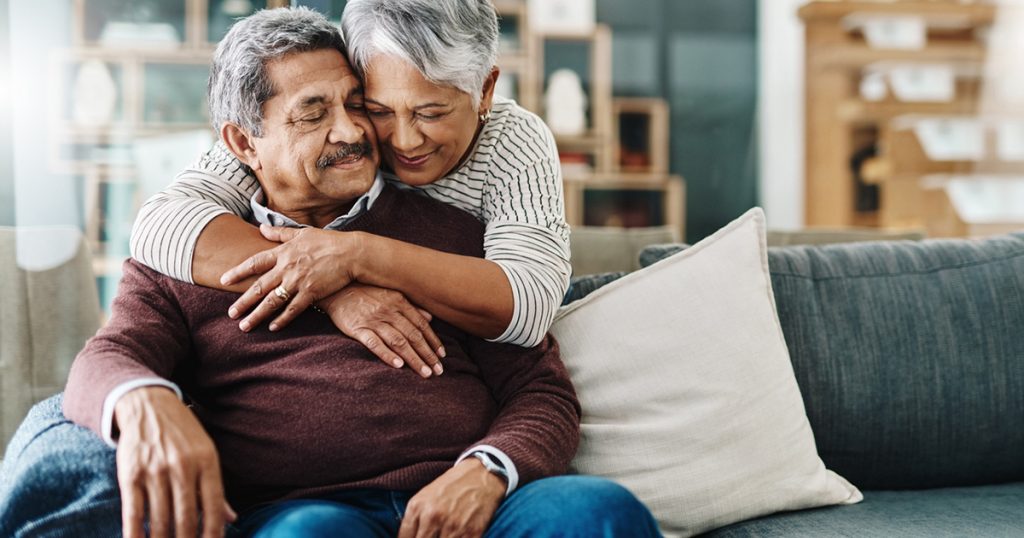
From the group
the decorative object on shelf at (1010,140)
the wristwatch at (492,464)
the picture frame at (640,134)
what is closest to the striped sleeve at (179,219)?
the wristwatch at (492,464)

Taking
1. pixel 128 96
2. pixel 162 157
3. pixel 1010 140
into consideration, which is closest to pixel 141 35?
pixel 128 96

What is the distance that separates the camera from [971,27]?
5211 mm

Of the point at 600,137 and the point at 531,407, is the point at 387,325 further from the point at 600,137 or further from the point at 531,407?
the point at 600,137

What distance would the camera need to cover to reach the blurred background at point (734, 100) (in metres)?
4.19

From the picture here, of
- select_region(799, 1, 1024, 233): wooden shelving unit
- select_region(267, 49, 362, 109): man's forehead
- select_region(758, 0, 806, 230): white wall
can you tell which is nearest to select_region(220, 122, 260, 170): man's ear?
select_region(267, 49, 362, 109): man's forehead

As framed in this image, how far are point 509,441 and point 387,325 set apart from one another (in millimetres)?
236

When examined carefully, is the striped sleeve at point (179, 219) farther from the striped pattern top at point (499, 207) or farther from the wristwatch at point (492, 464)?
the wristwatch at point (492, 464)

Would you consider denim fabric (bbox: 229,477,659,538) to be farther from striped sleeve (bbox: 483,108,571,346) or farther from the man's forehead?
the man's forehead

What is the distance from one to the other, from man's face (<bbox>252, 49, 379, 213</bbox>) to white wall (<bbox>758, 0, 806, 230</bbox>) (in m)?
4.41

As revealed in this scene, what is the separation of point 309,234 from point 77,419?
38 cm

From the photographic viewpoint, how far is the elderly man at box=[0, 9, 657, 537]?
1080 millimetres

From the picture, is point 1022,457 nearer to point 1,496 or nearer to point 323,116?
point 323,116

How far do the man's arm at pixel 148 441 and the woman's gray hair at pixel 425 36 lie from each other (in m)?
0.55

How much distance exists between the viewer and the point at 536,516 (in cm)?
111
